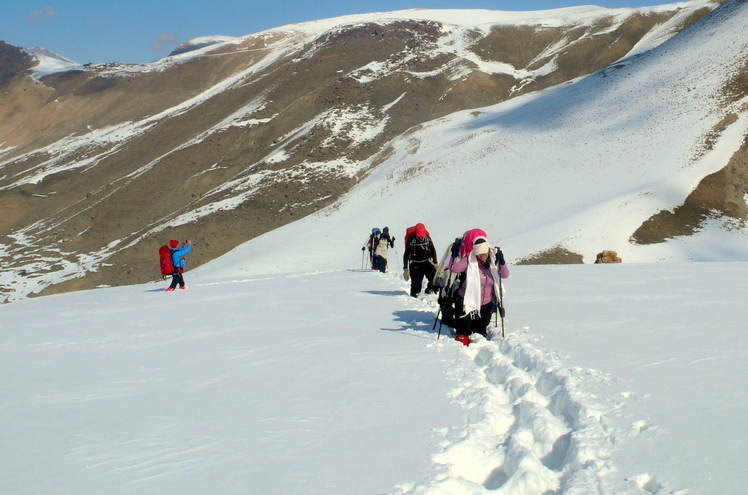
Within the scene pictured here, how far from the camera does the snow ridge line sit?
3936 mm

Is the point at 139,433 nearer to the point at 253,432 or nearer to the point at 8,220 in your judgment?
the point at 253,432

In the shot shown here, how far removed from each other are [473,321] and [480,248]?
1.26 meters

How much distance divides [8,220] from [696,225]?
214 ft

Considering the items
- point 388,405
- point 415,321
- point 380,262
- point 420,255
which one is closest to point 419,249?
point 420,255

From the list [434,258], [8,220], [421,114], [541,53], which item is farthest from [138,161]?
[434,258]

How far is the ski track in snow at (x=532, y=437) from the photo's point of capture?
13.0 ft

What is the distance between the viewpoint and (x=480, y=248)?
27.9 ft

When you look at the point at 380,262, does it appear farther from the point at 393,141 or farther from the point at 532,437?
the point at 393,141

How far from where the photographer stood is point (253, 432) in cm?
505

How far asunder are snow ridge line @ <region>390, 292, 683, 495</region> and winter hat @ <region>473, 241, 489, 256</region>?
2.10 meters

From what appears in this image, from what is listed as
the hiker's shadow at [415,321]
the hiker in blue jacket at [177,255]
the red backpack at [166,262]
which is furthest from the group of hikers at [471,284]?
the red backpack at [166,262]

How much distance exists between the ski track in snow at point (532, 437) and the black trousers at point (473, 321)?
1536 millimetres

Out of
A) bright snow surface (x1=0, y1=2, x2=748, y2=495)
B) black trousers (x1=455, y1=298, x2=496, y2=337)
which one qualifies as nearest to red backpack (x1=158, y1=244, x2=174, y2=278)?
bright snow surface (x1=0, y1=2, x2=748, y2=495)

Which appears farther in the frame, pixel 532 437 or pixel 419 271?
pixel 419 271
